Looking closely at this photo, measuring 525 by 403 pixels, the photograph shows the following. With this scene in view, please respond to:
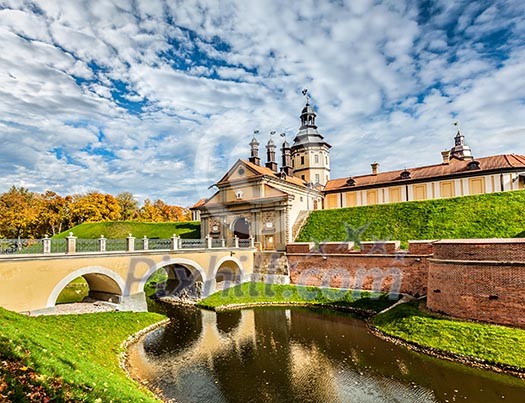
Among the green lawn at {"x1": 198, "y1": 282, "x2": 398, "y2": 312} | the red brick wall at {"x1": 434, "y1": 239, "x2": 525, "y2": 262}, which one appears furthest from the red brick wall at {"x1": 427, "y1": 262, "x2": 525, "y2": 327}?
the green lawn at {"x1": 198, "y1": 282, "x2": 398, "y2": 312}

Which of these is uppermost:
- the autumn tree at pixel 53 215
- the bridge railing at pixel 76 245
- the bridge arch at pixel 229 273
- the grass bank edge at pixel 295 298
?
the autumn tree at pixel 53 215

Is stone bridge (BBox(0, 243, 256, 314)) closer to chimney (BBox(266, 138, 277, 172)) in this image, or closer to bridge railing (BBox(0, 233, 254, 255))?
bridge railing (BBox(0, 233, 254, 255))

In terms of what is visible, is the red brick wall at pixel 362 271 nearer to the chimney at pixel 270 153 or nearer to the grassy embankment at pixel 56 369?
the chimney at pixel 270 153

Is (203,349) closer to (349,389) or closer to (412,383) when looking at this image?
(349,389)

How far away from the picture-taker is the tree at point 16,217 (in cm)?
4344

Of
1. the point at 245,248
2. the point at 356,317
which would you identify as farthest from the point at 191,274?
the point at 356,317

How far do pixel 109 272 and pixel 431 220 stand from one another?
21126 millimetres

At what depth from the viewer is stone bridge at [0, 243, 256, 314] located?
1203 cm

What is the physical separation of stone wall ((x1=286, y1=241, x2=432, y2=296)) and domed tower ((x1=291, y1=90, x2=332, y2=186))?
18.4 m

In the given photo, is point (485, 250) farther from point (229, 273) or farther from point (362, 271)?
point (229, 273)

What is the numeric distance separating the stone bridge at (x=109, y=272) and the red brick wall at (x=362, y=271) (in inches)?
181

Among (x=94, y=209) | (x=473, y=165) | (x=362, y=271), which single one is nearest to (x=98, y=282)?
(x=362, y=271)

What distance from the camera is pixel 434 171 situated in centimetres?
3161

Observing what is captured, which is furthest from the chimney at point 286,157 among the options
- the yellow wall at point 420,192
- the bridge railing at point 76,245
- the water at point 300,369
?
the water at point 300,369
